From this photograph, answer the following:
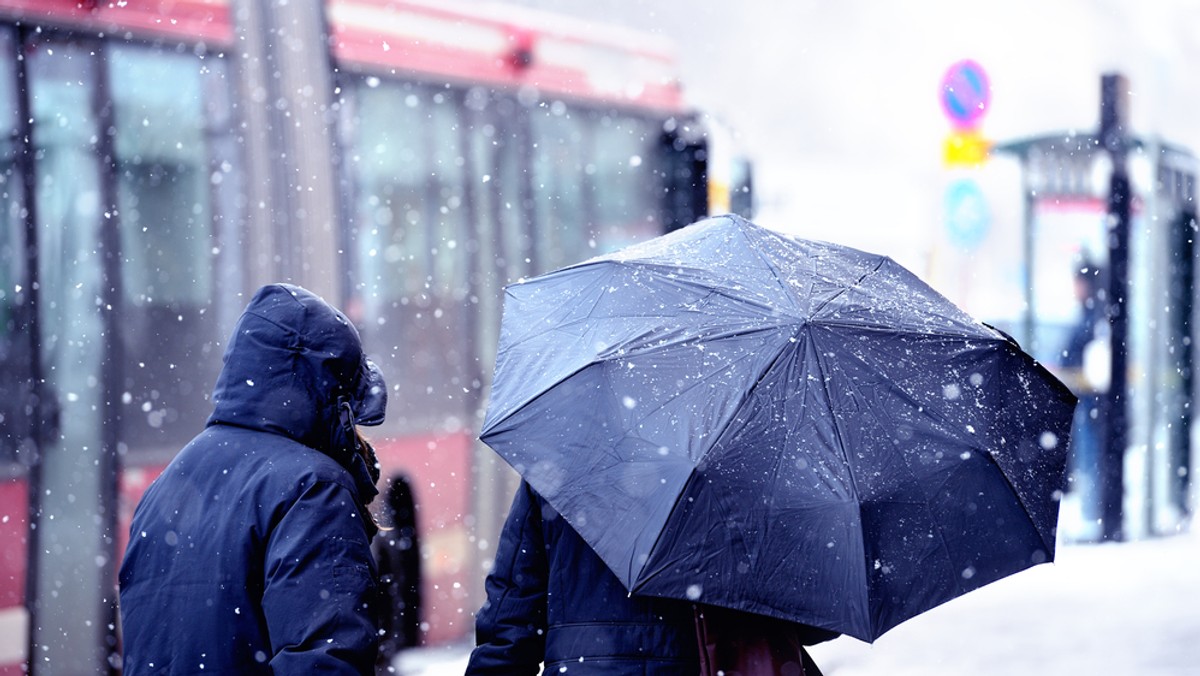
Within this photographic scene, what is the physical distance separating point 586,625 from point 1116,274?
271 inches

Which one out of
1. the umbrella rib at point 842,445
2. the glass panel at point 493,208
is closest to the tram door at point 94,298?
the glass panel at point 493,208

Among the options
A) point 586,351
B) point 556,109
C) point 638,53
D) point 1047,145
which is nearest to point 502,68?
point 556,109

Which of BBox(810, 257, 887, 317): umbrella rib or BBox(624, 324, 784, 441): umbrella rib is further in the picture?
BBox(810, 257, 887, 317): umbrella rib

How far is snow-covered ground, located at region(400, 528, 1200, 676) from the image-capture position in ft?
18.9

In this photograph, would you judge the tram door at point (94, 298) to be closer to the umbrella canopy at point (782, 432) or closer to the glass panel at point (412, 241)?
the glass panel at point (412, 241)

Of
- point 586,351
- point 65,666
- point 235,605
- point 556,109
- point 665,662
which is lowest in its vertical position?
point 65,666

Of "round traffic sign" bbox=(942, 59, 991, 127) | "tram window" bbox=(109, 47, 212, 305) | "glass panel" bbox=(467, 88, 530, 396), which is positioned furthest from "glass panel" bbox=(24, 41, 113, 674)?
"round traffic sign" bbox=(942, 59, 991, 127)

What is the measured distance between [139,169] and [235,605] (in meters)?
3.69

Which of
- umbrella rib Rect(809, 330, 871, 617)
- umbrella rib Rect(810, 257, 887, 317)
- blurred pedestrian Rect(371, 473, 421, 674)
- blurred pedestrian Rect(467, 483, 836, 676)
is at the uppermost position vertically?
umbrella rib Rect(810, 257, 887, 317)

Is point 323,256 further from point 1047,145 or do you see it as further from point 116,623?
point 1047,145

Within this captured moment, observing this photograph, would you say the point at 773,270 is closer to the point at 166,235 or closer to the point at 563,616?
the point at 563,616

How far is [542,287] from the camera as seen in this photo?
Answer: 245 cm

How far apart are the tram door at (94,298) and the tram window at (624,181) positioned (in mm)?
2220

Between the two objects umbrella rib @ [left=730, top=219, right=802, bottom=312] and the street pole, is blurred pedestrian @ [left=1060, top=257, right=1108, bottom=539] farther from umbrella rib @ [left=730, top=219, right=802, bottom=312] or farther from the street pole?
umbrella rib @ [left=730, top=219, right=802, bottom=312]
